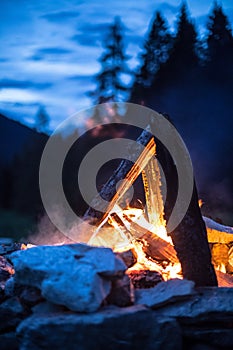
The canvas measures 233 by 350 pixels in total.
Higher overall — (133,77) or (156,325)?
(133,77)

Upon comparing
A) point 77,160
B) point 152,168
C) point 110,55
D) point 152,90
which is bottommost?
point 152,168

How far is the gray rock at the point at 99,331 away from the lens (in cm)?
255

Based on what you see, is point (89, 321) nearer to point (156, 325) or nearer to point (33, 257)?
point (156, 325)

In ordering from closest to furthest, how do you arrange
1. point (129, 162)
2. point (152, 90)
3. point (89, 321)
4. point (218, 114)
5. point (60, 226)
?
1. point (89, 321)
2. point (129, 162)
3. point (60, 226)
4. point (218, 114)
5. point (152, 90)

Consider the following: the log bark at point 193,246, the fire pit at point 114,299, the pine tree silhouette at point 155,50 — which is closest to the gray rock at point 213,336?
the fire pit at point 114,299

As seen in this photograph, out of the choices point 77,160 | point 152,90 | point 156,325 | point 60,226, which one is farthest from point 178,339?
point 152,90

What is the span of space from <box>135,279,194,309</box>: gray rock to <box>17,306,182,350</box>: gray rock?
0.75 feet

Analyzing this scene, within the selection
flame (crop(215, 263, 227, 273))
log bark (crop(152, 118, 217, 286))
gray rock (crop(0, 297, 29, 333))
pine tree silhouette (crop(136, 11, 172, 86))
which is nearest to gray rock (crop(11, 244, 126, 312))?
gray rock (crop(0, 297, 29, 333))

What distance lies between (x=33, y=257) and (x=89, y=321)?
59 centimetres

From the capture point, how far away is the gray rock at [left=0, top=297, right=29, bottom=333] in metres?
3.02

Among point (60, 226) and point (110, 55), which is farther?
point (110, 55)

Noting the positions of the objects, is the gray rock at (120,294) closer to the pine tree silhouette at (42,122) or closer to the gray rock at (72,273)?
the gray rock at (72,273)

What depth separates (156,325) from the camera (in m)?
2.64

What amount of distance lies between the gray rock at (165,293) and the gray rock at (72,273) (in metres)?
0.29
